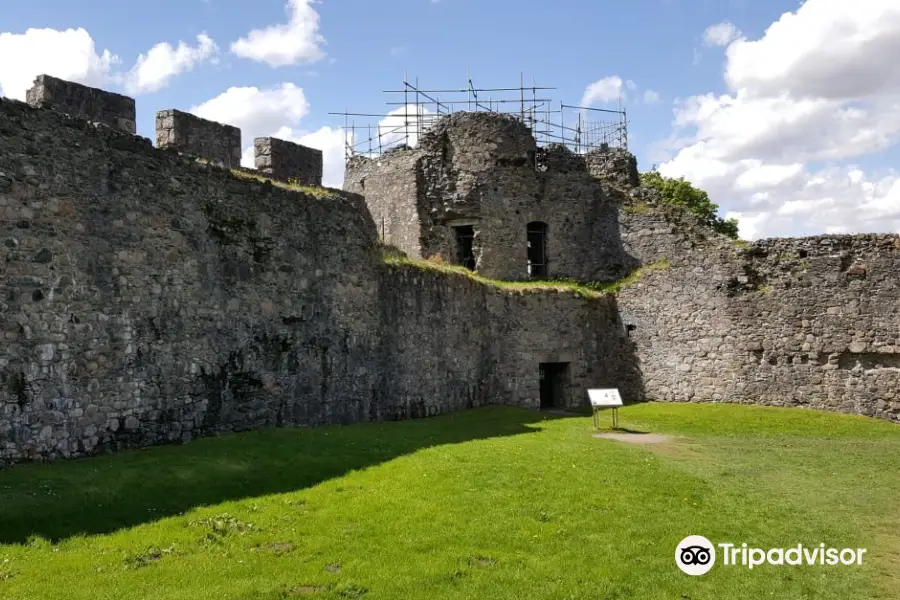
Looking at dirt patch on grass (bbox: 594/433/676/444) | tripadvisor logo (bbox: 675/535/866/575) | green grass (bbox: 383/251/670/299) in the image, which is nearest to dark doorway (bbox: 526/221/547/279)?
green grass (bbox: 383/251/670/299)

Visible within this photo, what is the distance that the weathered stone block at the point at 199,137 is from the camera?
14.3 m

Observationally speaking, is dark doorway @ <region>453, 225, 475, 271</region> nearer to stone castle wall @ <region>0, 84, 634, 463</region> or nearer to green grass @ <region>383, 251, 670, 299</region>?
green grass @ <region>383, 251, 670, 299</region>

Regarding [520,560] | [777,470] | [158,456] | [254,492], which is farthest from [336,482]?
[777,470]

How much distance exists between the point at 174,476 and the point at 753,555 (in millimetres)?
7033

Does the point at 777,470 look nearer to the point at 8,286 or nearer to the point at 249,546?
the point at 249,546

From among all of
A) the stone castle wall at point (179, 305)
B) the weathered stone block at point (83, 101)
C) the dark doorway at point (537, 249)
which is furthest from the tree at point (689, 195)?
the weathered stone block at point (83, 101)

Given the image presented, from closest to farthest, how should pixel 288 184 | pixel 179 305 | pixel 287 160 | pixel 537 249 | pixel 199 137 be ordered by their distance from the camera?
pixel 179 305 < pixel 199 137 < pixel 288 184 < pixel 287 160 < pixel 537 249

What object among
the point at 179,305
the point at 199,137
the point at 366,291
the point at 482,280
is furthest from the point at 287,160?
the point at 482,280

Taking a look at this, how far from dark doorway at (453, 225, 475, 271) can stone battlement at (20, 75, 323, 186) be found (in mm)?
9613

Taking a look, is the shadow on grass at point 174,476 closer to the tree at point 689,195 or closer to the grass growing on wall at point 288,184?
the grass growing on wall at point 288,184

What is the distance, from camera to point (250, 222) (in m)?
14.1

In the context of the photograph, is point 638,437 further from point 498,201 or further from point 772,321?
point 498,201

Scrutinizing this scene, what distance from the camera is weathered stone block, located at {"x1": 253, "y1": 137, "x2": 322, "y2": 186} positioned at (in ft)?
57.2

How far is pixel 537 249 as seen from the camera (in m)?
29.3
